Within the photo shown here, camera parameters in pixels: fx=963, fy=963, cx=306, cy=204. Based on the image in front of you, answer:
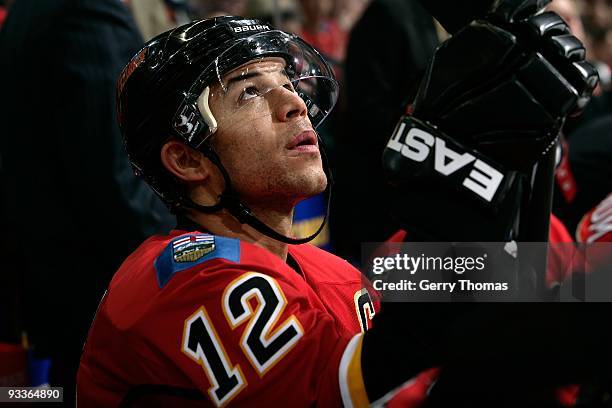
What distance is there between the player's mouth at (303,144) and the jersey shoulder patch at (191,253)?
0.83 feet

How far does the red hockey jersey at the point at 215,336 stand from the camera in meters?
1.75

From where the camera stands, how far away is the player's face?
2.07m

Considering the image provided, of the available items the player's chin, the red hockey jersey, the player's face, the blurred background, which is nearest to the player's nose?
the player's face

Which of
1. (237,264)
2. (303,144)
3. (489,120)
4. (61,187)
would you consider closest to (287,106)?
(303,144)

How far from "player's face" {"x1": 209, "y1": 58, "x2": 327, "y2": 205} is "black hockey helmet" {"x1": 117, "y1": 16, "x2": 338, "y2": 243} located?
1.1 inches

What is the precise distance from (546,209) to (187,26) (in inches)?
35.1

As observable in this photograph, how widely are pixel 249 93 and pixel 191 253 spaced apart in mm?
409

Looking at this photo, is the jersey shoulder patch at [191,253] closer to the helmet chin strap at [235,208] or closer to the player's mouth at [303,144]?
the helmet chin strap at [235,208]

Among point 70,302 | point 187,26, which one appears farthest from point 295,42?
point 70,302

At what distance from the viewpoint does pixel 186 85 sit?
2.09 m

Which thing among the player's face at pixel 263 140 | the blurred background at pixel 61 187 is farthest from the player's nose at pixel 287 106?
the blurred background at pixel 61 187

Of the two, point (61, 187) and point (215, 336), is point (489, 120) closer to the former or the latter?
point (215, 336)

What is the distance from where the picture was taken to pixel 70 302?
9.44ft

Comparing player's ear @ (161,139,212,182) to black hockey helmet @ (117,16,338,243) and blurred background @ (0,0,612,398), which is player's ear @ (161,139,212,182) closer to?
black hockey helmet @ (117,16,338,243)
